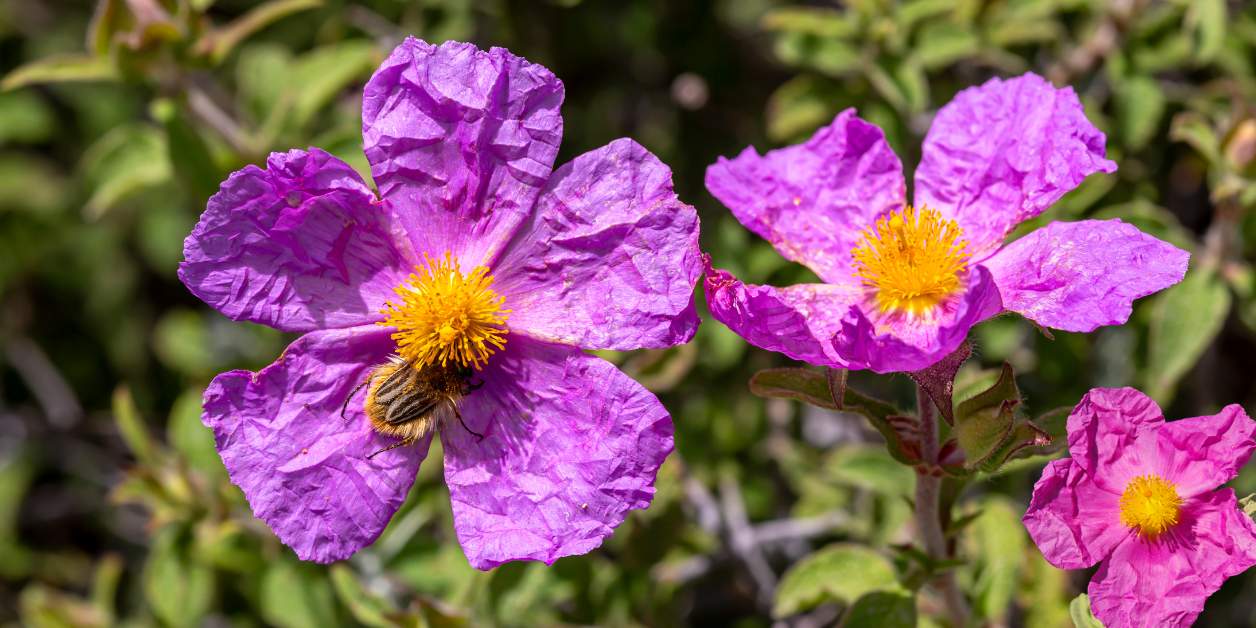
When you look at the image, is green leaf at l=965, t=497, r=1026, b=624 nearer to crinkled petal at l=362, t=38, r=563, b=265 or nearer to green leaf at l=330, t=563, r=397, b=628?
crinkled petal at l=362, t=38, r=563, b=265

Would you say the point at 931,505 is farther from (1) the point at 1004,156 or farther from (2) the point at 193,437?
(2) the point at 193,437

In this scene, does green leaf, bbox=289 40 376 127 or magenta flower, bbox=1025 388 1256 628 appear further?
green leaf, bbox=289 40 376 127

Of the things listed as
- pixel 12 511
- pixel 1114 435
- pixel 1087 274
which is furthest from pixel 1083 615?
pixel 12 511

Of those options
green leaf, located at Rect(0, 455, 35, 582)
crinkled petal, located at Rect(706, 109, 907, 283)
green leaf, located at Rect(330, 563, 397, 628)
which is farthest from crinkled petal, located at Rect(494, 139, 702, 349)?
green leaf, located at Rect(0, 455, 35, 582)

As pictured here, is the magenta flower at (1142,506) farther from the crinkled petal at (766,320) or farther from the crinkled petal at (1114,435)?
the crinkled petal at (766,320)

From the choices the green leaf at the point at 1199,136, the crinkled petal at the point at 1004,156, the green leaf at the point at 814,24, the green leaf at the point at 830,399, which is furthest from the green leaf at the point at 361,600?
the green leaf at the point at 1199,136

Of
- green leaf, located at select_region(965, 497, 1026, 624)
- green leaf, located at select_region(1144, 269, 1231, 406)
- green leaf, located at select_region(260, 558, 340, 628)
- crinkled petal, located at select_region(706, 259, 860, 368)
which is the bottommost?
green leaf, located at select_region(260, 558, 340, 628)

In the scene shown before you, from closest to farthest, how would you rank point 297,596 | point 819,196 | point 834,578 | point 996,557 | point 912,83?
point 819,196
point 834,578
point 996,557
point 912,83
point 297,596
